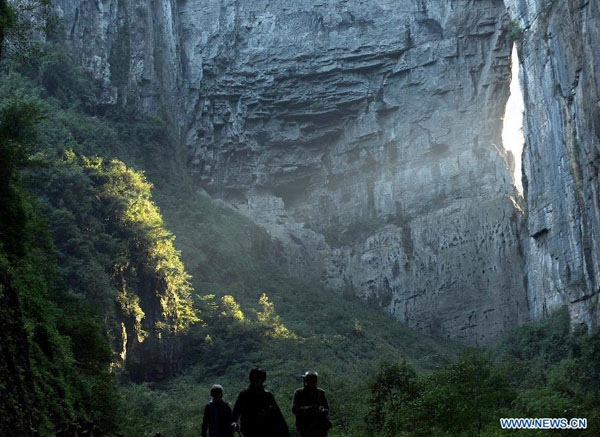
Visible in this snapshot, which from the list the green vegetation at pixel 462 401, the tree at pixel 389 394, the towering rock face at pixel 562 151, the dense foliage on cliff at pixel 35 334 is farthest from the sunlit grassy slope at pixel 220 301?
the towering rock face at pixel 562 151

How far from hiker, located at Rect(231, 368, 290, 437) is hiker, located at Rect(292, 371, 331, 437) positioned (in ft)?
0.86

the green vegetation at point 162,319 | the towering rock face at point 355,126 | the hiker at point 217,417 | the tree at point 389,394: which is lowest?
the hiker at point 217,417

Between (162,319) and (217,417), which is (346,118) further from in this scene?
(217,417)

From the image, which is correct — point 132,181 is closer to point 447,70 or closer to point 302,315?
point 302,315

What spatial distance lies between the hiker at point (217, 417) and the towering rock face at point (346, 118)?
44.5m

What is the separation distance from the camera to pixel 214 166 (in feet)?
206

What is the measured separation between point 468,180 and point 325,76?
13.6m

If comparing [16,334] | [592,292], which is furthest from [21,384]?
[592,292]

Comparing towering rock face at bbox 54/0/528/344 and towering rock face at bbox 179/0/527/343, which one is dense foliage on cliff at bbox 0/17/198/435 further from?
towering rock face at bbox 179/0/527/343

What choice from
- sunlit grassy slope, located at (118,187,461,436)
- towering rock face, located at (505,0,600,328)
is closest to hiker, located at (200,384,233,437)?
sunlit grassy slope, located at (118,187,461,436)

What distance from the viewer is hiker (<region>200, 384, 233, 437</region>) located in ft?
31.7

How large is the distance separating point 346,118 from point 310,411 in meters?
54.1

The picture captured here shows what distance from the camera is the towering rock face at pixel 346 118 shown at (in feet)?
180

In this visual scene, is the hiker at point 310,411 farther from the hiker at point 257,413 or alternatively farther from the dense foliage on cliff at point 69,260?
the dense foliage on cliff at point 69,260
